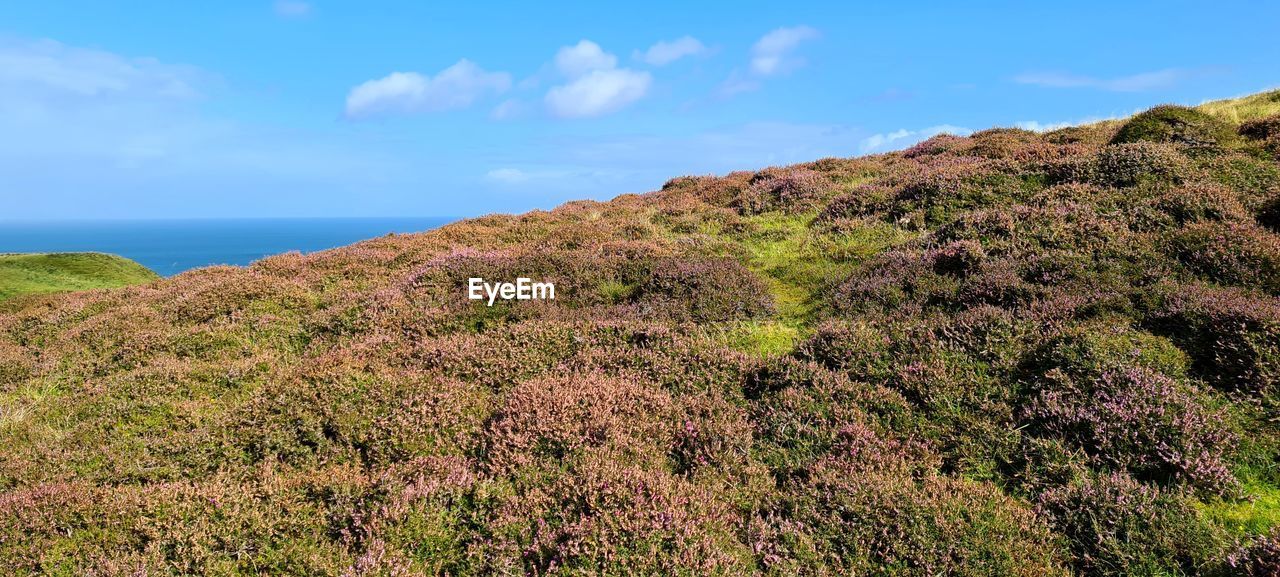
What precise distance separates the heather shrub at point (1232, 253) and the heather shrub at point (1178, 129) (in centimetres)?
661

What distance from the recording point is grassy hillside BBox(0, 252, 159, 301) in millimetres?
28362

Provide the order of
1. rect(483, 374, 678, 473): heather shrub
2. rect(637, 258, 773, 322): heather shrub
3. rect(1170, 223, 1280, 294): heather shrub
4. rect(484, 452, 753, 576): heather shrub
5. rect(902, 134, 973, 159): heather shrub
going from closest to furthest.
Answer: rect(484, 452, 753, 576): heather shrub, rect(483, 374, 678, 473): heather shrub, rect(1170, 223, 1280, 294): heather shrub, rect(637, 258, 773, 322): heather shrub, rect(902, 134, 973, 159): heather shrub

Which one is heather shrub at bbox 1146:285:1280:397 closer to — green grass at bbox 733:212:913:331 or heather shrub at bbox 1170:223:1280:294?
heather shrub at bbox 1170:223:1280:294

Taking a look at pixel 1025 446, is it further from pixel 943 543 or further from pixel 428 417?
pixel 428 417

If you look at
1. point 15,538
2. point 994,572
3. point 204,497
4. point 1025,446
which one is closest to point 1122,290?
point 1025,446

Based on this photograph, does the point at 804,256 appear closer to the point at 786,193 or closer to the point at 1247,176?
the point at 786,193

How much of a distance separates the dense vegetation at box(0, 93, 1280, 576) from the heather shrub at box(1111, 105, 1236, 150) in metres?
2.03

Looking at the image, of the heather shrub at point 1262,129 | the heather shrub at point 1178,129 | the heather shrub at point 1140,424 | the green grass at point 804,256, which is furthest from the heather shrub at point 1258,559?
the heather shrub at point 1262,129

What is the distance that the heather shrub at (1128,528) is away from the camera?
434 centimetres

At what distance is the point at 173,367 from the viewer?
27.6 ft

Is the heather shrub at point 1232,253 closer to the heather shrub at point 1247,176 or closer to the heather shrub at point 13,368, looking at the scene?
the heather shrub at point 1247,176

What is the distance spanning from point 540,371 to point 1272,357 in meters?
7.84

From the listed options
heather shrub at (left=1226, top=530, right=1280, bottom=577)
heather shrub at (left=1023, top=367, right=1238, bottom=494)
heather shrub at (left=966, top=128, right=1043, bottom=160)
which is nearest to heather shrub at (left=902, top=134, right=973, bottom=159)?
heather shrub at (left=966, top=128, right=1043, bottom=160)

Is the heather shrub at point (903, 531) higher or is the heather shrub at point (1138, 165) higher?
the heather shrub at point (1138, 165)
